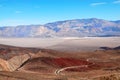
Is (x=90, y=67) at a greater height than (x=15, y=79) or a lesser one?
lesser

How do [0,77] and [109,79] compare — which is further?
[109,79]

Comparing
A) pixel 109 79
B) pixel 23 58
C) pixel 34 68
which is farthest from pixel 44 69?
pixel 109 79

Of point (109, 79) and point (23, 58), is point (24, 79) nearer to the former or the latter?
point (109, 79)

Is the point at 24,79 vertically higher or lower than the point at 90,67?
higher

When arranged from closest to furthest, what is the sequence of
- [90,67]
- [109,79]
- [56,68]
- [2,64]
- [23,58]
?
[109,79], [2,64], [56,68], [90,67], [23,58]

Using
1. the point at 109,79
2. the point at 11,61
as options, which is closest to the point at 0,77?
the point at 109,79

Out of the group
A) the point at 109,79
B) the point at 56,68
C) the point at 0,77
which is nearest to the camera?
the point at 0,77

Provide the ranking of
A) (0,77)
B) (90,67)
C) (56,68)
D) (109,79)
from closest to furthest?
(0,77)
(109,79)
(56,68)
(90,67)

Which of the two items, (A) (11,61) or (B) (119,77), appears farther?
(A) (11,61)

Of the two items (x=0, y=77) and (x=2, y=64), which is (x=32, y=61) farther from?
(x=0, y=77)
